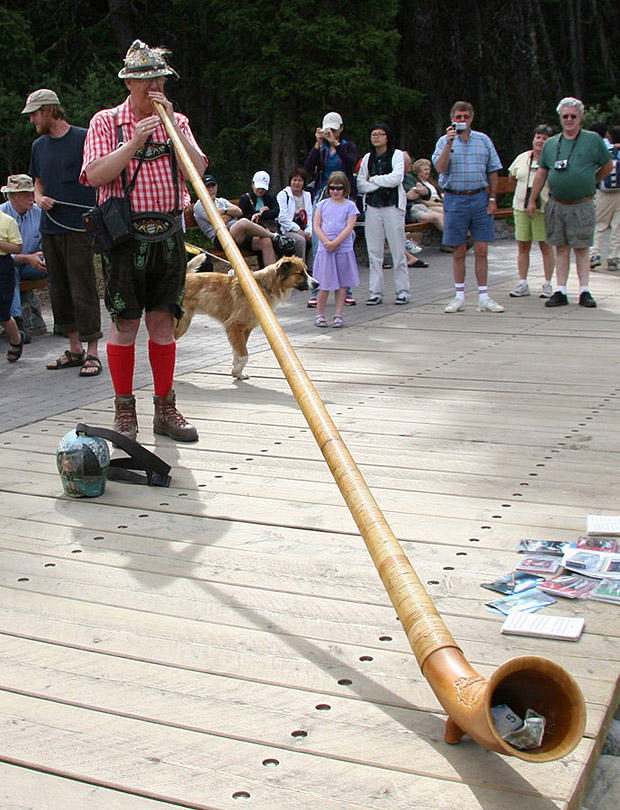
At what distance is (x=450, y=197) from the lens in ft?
32.3

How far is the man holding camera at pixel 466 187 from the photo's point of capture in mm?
9703

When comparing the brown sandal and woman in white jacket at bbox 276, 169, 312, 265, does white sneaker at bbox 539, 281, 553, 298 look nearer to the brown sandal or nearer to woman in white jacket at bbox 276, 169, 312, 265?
woman in white jacket at bbox 276, 169, 312, 265

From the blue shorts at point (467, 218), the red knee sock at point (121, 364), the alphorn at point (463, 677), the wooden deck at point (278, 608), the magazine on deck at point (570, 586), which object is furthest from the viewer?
the blue shorts at point (467, 218)

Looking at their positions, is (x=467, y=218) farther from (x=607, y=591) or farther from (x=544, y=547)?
(x=607, y=591)

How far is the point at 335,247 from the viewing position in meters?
9.40

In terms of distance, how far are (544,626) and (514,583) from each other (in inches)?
13.5

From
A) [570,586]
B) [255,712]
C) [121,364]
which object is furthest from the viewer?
[121,364]

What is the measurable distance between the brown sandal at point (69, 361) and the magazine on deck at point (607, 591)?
517cm

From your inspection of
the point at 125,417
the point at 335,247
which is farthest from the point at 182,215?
the point at 335,247

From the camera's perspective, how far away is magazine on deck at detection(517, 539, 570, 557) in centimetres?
373

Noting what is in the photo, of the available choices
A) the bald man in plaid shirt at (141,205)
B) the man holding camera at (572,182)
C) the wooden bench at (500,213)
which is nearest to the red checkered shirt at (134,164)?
the bald man in plaid shirt at (141,205)

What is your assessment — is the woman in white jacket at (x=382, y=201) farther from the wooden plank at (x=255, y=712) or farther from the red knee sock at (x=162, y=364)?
the wooden plank at (x=255, y=712)

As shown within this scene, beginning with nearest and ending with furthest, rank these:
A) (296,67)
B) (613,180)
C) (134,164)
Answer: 1. (134,164)
2. (613,180)
3. (296,67)

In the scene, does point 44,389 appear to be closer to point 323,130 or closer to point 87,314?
point 87,314
